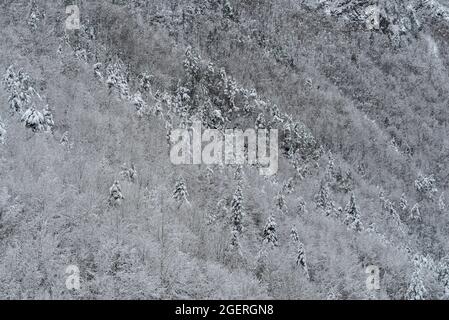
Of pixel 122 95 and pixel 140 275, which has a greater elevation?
pixel 122 95

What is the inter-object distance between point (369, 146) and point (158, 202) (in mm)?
40966

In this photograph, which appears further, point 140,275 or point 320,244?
point 320,244

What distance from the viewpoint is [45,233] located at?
1263cm

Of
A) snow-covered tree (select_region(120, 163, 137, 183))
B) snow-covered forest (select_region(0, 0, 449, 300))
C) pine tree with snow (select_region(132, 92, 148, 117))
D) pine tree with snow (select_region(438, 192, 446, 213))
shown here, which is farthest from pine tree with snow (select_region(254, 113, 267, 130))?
snow-covered tree (select_region(120, 163, 137, 183))

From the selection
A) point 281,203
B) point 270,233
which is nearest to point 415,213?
point 281,203

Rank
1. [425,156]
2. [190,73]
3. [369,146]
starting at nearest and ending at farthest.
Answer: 1. [190,73]
2. [369,146]
3. [425,156]

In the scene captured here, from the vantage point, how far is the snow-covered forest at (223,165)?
13148 mm

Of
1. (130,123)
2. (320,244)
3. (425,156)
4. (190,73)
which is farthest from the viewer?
(425,156)

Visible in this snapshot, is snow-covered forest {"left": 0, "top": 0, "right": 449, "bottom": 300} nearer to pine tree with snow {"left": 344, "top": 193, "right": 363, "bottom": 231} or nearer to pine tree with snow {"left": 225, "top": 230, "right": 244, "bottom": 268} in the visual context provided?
pine tree with snow {"left": 225, "top": 230, "right": 244, "bottom": 268}

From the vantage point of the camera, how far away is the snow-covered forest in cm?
1315

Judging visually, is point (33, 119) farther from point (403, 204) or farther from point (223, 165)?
point (403, 204)
